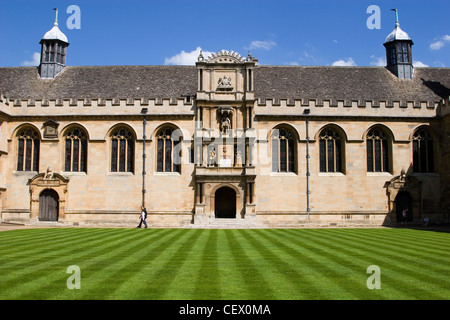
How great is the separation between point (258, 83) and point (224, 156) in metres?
7.95

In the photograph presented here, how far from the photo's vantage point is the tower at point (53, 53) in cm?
3629

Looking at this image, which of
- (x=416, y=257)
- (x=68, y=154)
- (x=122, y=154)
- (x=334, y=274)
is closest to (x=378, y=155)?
(x=122, y=154)

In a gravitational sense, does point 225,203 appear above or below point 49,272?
above

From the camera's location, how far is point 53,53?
120ft

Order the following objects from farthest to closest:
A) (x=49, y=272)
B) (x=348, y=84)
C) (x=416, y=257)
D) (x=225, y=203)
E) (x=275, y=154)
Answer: (x=348, y=84) → (x=275, y=154) → (x=225, y=203) → (x=416, y=257) → (x=49, y=272)

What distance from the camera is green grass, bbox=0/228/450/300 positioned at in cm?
812

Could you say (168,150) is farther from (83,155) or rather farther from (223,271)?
(223,271)

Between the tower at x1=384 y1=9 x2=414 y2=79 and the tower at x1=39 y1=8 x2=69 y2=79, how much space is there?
29.3 m

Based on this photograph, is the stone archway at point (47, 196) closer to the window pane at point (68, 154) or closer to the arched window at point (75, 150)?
the window pane at point (68, 154)

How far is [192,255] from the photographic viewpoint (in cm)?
1314

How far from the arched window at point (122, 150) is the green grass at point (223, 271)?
15827 mm
